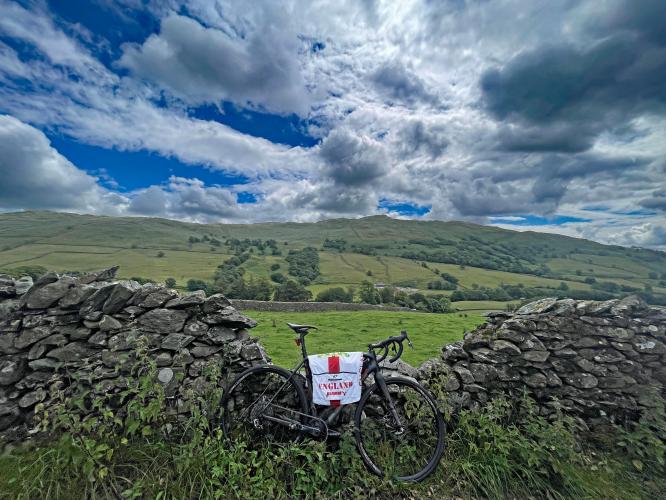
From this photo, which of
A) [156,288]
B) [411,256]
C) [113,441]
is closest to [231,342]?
[156,288]

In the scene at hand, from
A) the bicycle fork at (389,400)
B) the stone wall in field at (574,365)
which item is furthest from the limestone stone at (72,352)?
the stone wall in field at (574,365)

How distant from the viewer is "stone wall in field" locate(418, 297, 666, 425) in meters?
5.08

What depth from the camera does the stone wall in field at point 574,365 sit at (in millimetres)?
5082

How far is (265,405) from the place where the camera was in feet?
14.9

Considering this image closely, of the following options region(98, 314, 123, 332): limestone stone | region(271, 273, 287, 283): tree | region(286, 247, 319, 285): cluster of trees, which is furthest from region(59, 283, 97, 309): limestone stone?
region(271, 273, 287, 283): tree

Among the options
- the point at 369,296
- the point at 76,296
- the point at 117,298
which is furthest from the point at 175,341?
the point at 369,296

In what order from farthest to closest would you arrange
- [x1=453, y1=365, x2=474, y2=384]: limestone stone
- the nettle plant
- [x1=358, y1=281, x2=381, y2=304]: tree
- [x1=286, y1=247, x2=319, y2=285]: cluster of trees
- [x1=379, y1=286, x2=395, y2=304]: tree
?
[x1=286, y1=247, x2=319, y2=285]: cluster of trees, [x1=379, y1=286, x2=395, y2=304]: tree, [x1=358, y1=281, x2=381, y2=304]: tree, [x1=453, y1=365, x2=474, y2=384]: limestone stone, the nettle plant

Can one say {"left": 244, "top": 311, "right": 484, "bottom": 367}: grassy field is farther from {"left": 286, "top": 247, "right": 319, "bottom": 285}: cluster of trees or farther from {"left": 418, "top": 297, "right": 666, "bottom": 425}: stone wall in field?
{"left": 286, "top": 247, "right": 319, "bottom": 285}: cluster of trees

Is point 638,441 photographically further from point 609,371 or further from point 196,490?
point 196,490

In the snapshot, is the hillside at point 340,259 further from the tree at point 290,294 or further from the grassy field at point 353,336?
the grassy field at point 353,336

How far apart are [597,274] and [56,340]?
14614 cm

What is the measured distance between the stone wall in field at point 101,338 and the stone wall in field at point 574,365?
363 centimetres

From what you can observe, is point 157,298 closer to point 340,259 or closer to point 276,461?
point 276,461

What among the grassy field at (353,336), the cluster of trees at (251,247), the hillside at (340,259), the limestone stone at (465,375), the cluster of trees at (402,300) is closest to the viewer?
the limestone stone at (465,375)
